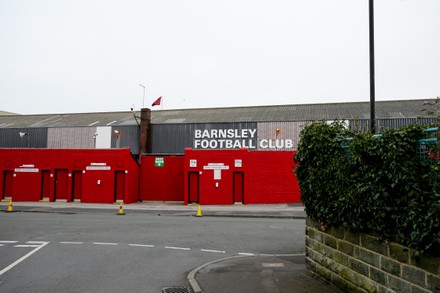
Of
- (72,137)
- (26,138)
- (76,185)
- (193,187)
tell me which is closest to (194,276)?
(193,187)

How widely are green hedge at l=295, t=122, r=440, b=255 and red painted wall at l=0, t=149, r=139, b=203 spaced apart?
22.7 meters

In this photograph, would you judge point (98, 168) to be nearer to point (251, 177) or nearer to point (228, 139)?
point (251, 177)

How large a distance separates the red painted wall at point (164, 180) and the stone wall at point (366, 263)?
22.8 m

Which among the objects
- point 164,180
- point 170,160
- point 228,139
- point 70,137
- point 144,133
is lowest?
point 164,180

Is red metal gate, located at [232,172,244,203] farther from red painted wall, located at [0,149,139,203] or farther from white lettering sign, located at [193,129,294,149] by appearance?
red painted wall, located at [0,149,139,203]

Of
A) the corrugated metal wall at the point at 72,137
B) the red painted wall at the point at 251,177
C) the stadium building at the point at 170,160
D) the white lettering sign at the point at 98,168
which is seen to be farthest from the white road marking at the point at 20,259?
the corrugated metal wall at the point at 72,137

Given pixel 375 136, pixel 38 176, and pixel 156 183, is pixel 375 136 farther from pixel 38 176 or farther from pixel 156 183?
pixel 38 176

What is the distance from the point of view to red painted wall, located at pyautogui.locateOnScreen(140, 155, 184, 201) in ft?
96.8

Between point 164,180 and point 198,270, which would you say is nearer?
point 198,270

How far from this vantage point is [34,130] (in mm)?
37844

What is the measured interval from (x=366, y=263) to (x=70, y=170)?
2686 centimetres

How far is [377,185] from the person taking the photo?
4.89 meters

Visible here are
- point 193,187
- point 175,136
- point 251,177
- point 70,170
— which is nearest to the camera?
point 251,177

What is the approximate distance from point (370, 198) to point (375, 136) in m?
0.86
